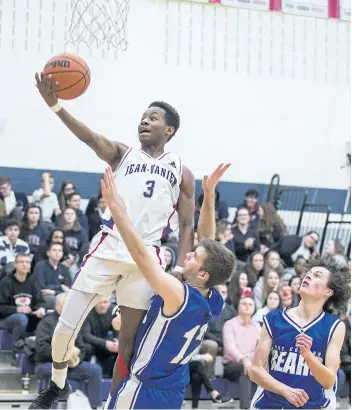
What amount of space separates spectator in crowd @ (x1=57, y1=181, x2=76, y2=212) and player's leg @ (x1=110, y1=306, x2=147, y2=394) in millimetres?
5995

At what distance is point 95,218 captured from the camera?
424 inches

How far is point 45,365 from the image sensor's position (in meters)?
7.95

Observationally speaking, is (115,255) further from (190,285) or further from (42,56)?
(42,56)

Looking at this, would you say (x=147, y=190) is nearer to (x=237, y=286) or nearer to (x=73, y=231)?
(x=237, y=286)

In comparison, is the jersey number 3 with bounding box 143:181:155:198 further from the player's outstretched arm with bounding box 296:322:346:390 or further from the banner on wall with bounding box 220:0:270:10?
the banner on wall with bounding box 220:0:270:10

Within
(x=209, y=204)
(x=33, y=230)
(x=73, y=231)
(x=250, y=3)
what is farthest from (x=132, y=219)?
(x=250, y=3)

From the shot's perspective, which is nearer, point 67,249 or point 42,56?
point 67,249

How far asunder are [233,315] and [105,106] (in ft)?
14.0

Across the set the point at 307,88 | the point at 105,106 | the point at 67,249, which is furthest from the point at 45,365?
the point at 307,88

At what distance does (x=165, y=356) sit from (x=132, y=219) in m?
0.94

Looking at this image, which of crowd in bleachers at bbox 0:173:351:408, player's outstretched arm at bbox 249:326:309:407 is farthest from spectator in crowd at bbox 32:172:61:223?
player's outstretched arm at bbox 249:326:309:407

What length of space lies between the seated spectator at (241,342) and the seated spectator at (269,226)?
8.99ft

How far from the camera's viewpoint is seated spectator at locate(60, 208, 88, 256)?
1000 cm

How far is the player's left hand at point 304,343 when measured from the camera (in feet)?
14.3
